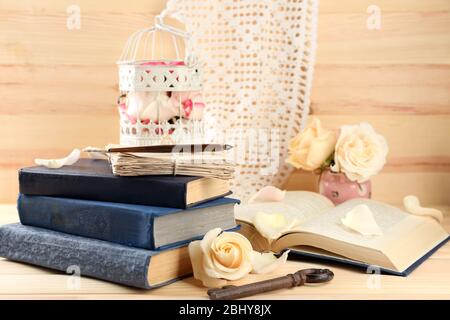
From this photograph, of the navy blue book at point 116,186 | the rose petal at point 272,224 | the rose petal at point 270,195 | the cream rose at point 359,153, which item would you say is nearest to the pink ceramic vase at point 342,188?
the cream rose at point 359,153

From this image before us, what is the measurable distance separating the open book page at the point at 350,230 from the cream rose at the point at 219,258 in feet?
0.45

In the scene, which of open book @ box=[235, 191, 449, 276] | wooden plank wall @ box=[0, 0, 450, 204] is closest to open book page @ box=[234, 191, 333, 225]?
open book @ box=[235, 191, 449, 276]

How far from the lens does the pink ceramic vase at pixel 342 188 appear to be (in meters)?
1.29

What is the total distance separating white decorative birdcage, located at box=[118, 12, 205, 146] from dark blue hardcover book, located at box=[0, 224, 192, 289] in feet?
0.92

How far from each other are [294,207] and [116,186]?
1.15 feet

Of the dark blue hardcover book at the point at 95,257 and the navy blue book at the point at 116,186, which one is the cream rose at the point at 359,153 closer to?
the navy blue book at the point at 116,186

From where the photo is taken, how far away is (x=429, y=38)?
142 centimetres

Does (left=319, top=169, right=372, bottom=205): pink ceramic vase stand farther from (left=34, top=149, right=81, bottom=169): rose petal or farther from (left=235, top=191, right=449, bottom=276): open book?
(left=34, top=149, right=81, bottom=169): rose petal

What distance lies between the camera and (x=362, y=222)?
3.42ft

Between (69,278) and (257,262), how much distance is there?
0.92 feet
